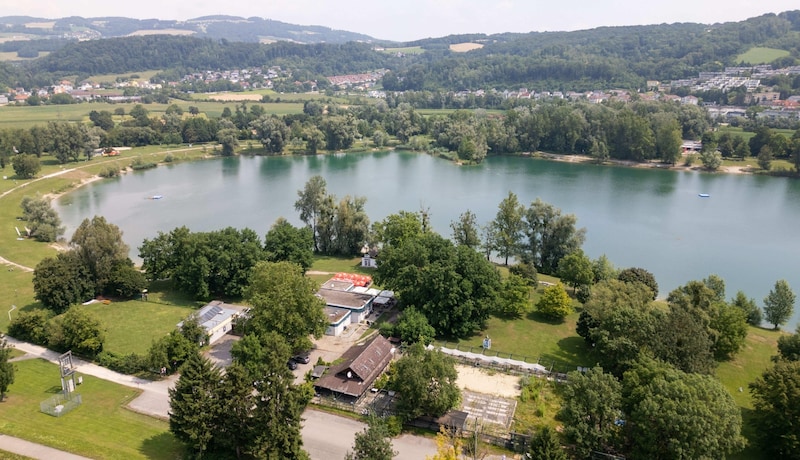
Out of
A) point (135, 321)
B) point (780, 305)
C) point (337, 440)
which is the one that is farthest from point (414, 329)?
point (780, 305)

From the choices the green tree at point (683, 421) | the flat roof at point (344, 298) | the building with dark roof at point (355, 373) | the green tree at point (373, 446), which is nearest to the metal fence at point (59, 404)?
the building with dark roof at point (355, 373)

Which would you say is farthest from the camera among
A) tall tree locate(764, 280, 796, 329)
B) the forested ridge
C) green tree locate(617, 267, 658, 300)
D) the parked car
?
the forested ridge

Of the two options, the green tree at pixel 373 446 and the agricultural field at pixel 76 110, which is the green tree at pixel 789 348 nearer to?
the green tree at pixel 373 446

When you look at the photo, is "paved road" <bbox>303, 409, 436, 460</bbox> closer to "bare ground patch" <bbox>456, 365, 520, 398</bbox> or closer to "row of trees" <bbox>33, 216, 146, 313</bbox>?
"bare ground patch" <bbox>456, 365, 520, 398</bbox>

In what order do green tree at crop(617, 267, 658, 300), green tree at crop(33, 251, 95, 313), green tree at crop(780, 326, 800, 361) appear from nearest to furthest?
green tree at crop(780, 326, 800, 361) → green tree at crop(33, 251, 95, 313) → green tree at crop(617, 267, 658, 300)

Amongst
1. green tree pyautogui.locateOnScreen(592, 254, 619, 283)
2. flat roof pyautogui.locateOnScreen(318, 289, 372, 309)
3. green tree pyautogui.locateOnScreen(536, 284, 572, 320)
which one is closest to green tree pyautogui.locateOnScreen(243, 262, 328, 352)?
flat roof pyautogui.locateOnScreen(318, 289, 372, 309)

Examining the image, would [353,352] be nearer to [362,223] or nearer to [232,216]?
[362,223]

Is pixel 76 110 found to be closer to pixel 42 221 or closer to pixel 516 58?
pixel 42 221
